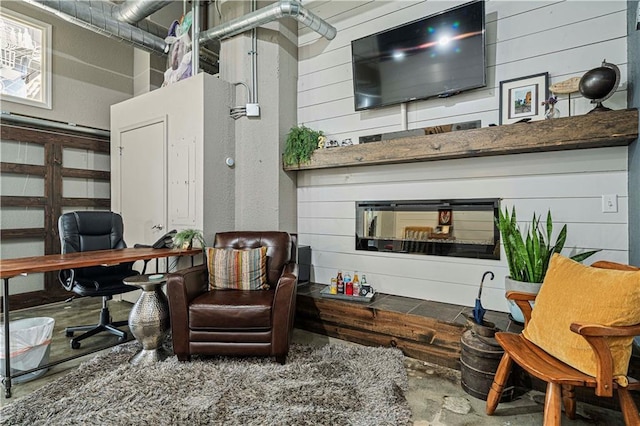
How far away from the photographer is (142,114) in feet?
12.6

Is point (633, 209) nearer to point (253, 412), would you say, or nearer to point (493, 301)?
point (493, 301)

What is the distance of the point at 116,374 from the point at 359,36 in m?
3.58

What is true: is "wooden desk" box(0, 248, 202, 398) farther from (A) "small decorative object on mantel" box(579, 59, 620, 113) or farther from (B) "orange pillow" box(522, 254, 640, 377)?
(A) "small decorative object on mantel" box(579, 59, 620, 113)

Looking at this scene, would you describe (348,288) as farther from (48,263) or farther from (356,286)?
(48,263)

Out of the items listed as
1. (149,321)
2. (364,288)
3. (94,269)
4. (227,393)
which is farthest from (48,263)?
(364,288)

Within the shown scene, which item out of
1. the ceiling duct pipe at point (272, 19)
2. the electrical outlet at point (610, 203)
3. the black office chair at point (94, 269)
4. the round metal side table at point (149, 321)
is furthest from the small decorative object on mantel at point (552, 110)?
the black office chair at point (94, 269)

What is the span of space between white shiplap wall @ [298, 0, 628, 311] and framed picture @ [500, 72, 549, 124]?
0.07 m

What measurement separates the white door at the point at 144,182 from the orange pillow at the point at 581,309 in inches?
136

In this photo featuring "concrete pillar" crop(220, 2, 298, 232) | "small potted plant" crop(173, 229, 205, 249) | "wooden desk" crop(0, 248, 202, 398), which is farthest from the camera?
"concrete pillar" crop(220, 2, 298, 232)

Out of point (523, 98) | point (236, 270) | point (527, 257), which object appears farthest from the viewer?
point (236, 270)

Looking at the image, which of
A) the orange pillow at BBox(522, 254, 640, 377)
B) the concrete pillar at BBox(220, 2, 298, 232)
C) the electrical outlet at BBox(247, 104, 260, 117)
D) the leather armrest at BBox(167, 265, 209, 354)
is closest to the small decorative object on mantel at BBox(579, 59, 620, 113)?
the orange pillow at BBox(522, 254, 640, 377)

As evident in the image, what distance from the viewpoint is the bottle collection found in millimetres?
3004

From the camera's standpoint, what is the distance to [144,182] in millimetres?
3811

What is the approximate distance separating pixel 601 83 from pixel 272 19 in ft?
8.77
